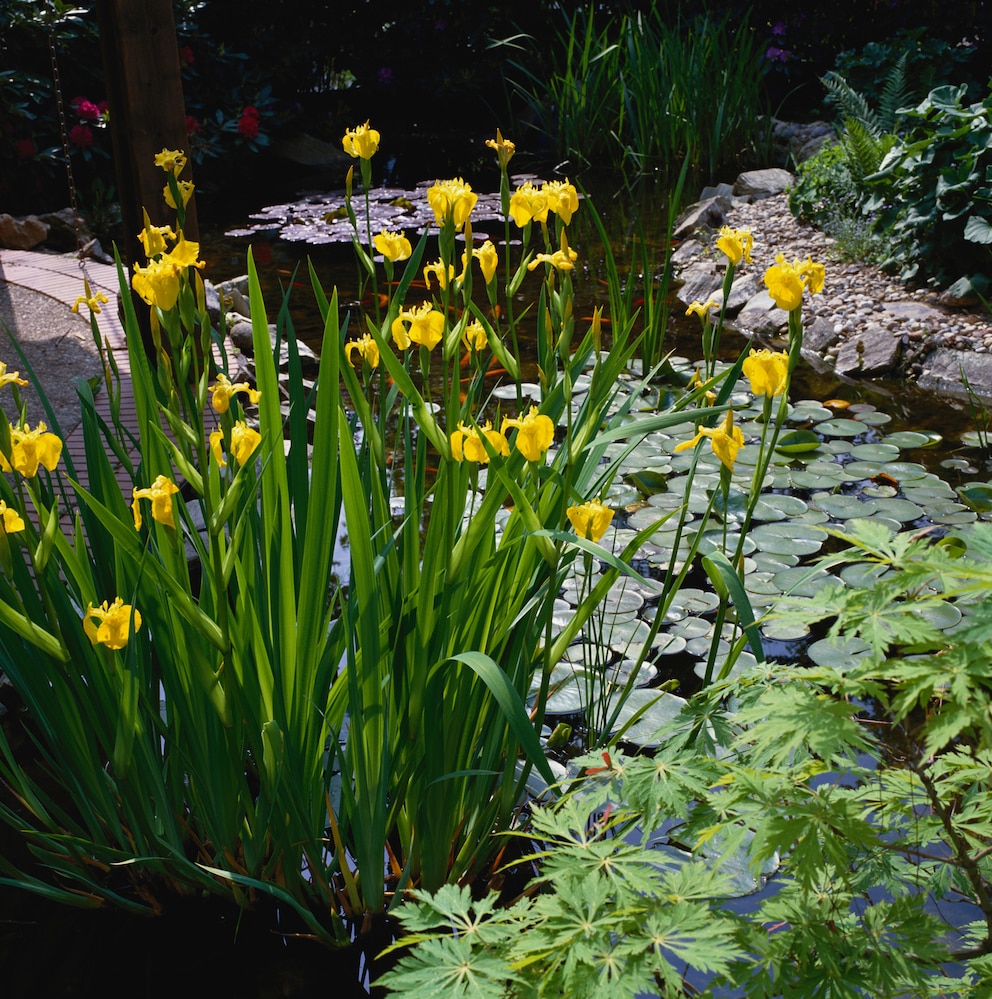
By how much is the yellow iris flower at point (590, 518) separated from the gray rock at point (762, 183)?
515 centimetres

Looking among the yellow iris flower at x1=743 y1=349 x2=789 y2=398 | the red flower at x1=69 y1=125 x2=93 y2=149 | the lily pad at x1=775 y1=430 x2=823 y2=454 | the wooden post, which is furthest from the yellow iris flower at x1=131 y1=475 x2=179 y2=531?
the red flower at x1=69 y1=125 x2=93 y2=149

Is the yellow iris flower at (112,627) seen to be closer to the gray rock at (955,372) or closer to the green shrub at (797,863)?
the green shrub at (797,863)

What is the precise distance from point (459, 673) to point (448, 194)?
24.3 inches

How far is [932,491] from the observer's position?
2697mm

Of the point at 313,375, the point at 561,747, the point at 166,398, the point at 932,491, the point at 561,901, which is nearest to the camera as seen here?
the point at 561,901

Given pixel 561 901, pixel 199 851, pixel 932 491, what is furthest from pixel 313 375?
pixel 561 901

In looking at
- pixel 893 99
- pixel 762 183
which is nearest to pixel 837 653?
pixel 893 99

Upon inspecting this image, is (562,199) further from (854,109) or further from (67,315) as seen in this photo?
(854,109)

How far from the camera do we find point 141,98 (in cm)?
234

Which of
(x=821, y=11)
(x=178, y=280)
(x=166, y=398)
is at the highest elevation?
(x=821, y=11)

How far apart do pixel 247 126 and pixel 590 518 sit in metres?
6.65

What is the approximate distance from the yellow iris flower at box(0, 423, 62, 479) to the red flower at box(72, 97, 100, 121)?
5850 mm

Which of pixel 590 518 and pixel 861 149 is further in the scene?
pixel 861 149

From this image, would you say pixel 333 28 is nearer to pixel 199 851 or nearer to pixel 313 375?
pixel 313 375
